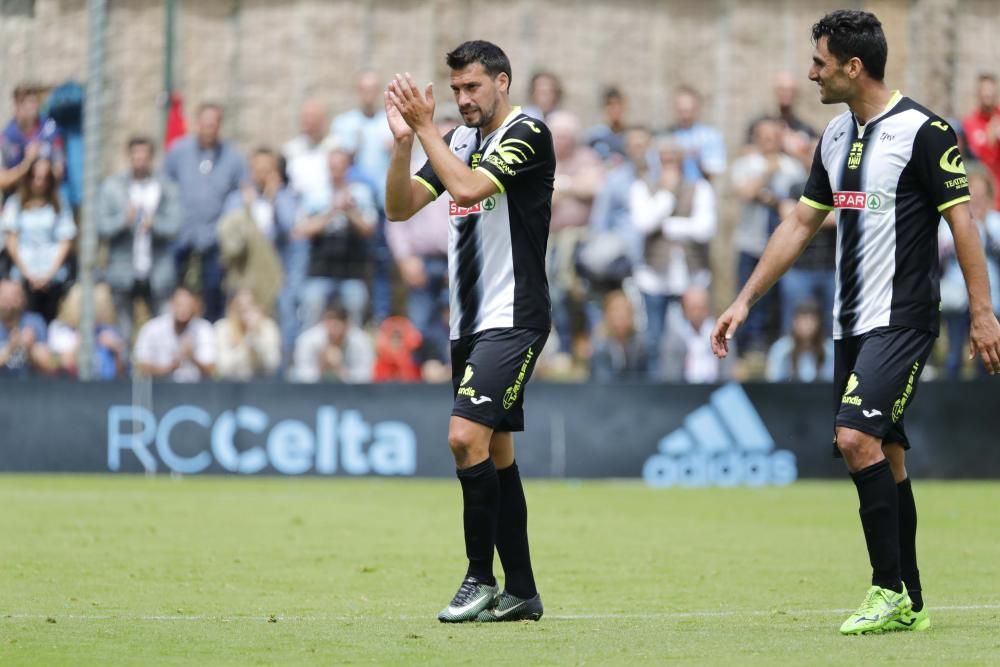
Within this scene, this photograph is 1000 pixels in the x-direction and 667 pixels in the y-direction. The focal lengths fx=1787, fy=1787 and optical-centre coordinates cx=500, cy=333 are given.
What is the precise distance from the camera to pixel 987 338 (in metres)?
6.87

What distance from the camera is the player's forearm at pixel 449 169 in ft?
23.7

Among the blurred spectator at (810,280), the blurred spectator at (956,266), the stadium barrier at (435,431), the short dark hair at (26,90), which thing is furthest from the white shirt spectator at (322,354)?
the blurred spectator at (956,266)

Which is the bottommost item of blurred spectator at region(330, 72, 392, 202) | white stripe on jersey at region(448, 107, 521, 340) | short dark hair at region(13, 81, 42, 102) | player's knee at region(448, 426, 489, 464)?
player's knee at region(448, 426, 489, 464)

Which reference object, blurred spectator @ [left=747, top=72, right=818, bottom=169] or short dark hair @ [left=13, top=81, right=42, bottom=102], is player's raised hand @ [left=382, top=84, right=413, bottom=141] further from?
short dark hair @ [left=13, top=81, right=42, bottom=102]

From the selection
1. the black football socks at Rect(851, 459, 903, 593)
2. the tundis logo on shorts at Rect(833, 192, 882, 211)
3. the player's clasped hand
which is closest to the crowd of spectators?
the tundis logo on shorts at Rect(833, 192, 882, 211)

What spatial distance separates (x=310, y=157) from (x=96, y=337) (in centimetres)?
275

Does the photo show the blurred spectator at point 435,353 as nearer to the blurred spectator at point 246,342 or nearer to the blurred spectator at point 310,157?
the blurred spectator at point 246,342

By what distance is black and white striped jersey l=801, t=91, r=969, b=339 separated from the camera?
7070 millimetres

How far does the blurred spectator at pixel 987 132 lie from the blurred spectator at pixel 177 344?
772 centimetres

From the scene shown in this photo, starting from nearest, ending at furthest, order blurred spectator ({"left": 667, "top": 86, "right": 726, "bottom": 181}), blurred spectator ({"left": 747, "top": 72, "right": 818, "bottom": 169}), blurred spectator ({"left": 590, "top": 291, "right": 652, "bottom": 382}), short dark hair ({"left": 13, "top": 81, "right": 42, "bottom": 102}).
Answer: blurred spectator ({"left": 590, "top": 291, "right": 652, "bottom": 382}) < blurred spectator ({"left": 747, "top": 72, "right": 818, "bottom": 169}) < blurred spectator ({"left": 667, "top": 86, "right": 726, "bottom": 181}) < short dark hair ({"left": 13, "top": 81, "right": 42, "bottom": 102})

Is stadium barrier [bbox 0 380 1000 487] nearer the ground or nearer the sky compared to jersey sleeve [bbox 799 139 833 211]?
nearer the ground

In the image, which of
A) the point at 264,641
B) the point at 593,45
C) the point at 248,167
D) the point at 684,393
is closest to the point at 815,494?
the point at 684,393

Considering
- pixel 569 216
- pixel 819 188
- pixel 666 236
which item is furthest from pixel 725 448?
pixel 819 188

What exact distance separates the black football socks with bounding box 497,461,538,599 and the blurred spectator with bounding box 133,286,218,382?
10251mm
